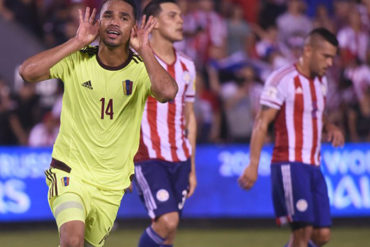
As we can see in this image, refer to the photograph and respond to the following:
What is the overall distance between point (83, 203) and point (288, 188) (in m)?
2.61

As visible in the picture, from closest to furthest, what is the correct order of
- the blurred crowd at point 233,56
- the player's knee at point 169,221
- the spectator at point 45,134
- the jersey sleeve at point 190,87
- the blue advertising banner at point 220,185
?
the player's knee at point 169,221
the jersey sleeve at point 190,87
the blue advertising banner at point 220,185
the spectator at point 45,134
the blurred crowd at point 233,56

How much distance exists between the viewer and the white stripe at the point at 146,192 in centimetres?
736

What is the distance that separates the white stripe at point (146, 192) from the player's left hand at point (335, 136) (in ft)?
6.36

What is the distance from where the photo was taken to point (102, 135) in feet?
19.2

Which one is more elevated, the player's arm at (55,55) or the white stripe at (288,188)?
the player's arm at (55,55)

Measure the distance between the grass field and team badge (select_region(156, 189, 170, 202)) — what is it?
3.11 m

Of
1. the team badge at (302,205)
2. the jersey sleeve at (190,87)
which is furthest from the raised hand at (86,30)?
A: the team badge at (302,205)

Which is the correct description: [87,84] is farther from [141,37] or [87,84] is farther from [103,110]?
[141,37]

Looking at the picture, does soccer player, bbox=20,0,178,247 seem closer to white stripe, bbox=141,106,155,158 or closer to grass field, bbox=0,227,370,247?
white stripe, bbox=141,106,155,158

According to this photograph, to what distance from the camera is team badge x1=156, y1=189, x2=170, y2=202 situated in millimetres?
7339

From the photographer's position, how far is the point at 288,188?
7.69 m

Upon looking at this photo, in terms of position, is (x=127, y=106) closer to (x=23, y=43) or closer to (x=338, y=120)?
(x=338, y=120)

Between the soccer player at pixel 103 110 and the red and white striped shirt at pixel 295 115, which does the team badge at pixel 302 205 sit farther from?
the soccer player at pixel 103 110

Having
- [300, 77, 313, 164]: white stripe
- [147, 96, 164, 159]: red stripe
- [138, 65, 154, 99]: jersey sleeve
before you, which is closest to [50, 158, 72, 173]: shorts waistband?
[138, 65, 154, 99]: jersey sleeve
